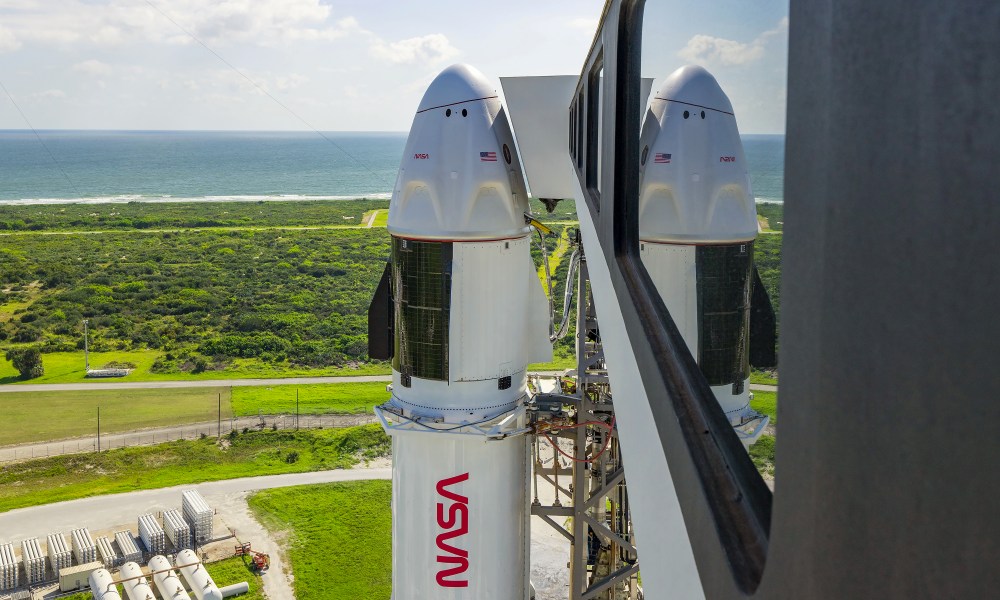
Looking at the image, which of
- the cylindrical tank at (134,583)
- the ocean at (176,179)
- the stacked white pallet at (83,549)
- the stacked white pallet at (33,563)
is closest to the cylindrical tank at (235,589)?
the cylindrical tank at (134,583)

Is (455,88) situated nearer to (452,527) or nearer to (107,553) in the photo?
(452,527)

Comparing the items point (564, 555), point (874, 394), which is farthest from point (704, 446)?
point (564, 555)

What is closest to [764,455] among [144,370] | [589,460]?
[589,460]

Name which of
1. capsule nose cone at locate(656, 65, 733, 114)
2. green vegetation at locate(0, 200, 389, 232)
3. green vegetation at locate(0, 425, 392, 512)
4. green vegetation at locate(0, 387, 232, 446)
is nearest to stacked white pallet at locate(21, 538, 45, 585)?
green vegetation at locate(0, 425, 392, 512)

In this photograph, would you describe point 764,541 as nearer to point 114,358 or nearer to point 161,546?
point 161,546

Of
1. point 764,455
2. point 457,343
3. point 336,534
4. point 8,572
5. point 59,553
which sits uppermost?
point 764,455

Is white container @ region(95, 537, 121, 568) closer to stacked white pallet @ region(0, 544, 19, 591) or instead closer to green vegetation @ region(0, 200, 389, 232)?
stacked white pallet @ region(0, 544, 19, 591)
